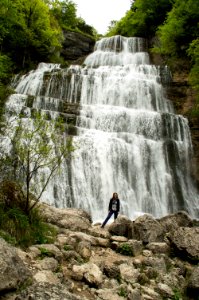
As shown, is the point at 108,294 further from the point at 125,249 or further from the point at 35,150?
the point at 35,150

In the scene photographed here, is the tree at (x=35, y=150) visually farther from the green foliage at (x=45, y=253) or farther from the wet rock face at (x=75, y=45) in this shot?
the wet rock face at (x=75, y=45)

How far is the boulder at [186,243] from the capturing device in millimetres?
8891

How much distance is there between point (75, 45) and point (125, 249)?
33.5m

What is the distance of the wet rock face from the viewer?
37.5 meters

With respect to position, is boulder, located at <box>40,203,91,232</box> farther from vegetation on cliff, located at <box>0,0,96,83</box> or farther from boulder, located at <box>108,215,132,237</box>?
vegetation on cliff, located at <box>0,0,96,83</box>

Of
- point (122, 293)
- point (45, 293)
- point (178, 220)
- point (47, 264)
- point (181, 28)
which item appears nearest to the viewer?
point (45, 293)

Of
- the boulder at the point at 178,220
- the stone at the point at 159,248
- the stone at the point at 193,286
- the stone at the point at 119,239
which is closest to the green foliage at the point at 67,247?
the stone at the point at 119,239

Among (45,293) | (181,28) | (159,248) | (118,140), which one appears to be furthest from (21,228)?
(181,28)

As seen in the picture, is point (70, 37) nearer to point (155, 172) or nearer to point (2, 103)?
point (2, 103)

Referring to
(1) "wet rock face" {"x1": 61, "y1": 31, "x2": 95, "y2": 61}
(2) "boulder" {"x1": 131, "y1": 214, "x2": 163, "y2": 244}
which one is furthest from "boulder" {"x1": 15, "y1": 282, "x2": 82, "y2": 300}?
(1) "wet rock face" {"x1": 61, "y1": 31, "x2": 95, "y2": 61}

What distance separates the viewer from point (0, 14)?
2212cm

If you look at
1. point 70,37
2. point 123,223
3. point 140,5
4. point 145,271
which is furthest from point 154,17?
point 145,271

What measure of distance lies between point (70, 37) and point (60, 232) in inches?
1342

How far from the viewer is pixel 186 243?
9070mm
